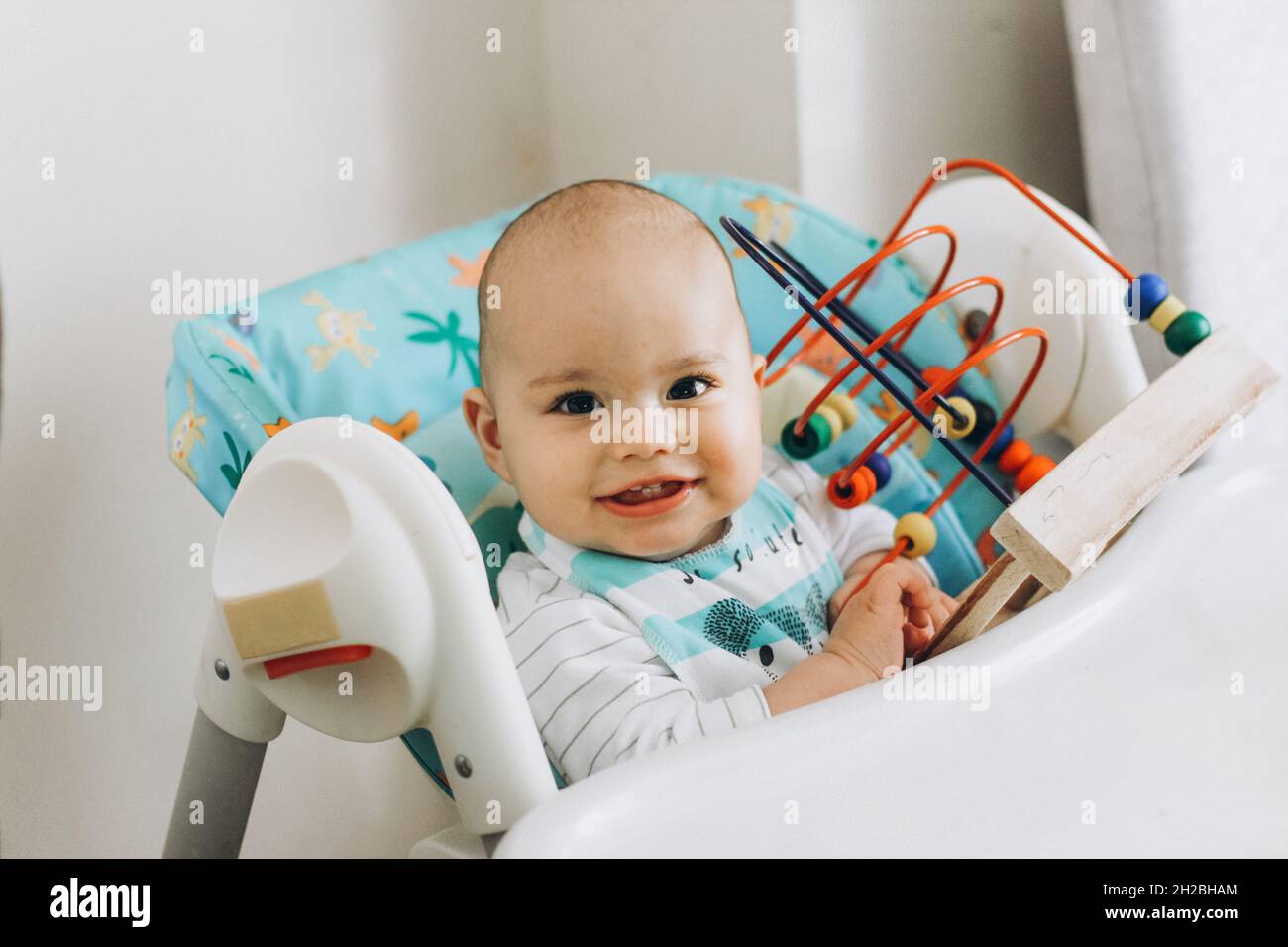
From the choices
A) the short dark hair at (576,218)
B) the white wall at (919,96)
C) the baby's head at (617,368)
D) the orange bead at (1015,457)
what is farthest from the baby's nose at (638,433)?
the white wall at (919,96)

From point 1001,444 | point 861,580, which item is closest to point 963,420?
point 1001,444

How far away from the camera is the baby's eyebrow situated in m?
0.74

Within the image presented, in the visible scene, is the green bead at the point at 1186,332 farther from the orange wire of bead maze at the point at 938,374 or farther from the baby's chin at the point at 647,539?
the baby's chin at the point at 647,539

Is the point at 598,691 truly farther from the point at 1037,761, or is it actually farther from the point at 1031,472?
the point at 1031,472

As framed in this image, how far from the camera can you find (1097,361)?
99cm

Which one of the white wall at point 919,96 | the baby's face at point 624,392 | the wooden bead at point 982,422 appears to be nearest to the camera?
the baby's face at point 624,392

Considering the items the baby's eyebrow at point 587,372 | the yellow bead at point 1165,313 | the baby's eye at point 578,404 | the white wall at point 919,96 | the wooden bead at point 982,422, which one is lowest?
the wooden bead at point 982,422

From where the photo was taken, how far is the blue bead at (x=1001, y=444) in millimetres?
981

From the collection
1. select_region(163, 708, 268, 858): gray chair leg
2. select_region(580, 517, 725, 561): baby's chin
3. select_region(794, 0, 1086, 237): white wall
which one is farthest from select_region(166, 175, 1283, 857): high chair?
select_region(794, 0, 1086, 237): white wall

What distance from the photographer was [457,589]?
57 cm

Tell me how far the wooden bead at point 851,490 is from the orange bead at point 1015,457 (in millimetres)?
127

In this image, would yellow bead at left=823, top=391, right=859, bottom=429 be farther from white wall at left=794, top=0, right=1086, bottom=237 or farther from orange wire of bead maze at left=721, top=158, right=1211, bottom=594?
white wall at left=794, top=0, right=1086, bottom=237

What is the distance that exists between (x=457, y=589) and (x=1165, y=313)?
2.00 feet

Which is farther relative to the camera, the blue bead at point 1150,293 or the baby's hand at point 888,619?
the blue bead at point 1150,293
